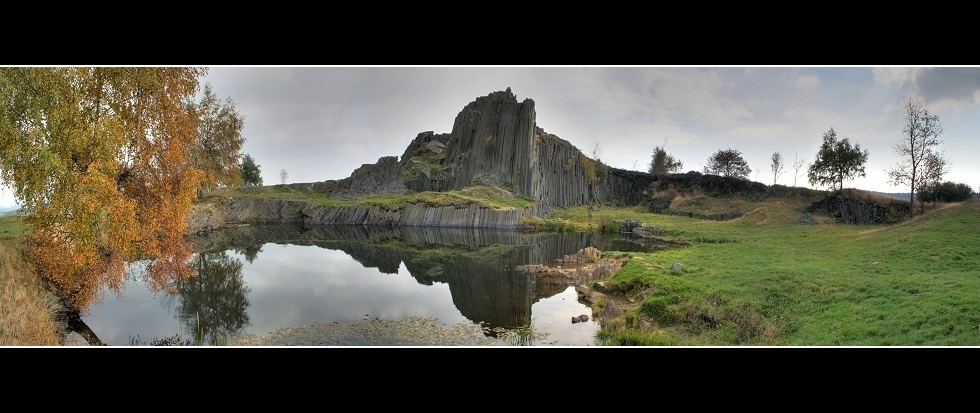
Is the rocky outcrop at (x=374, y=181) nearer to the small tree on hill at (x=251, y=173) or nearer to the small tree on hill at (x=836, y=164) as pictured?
the small tree on hill at (x=251, y=173)

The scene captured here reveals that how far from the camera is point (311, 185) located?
63.2 metres

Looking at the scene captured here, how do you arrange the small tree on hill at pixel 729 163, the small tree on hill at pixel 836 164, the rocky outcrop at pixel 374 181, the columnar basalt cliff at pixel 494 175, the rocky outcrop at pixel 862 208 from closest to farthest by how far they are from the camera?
the rocky outcrop at pixel 862 208 < the small tree on hill at pixel 836 164 < the columnar basalt cliff at pixel 494 175 < the small tree on hill at pixel 729 163 < the rocky outcrop at pixel 374 181

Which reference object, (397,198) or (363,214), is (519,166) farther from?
(363,214)

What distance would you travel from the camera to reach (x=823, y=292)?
11.7 meters

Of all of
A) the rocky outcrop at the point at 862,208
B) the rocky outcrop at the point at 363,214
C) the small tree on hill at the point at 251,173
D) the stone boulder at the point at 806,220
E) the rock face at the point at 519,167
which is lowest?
the rocky outcrop at the point at 363,214

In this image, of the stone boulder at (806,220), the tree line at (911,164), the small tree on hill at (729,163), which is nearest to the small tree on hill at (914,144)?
the tree line at (911,164)

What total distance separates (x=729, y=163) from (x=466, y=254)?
48830 mm

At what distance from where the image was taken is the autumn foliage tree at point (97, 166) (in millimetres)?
9078

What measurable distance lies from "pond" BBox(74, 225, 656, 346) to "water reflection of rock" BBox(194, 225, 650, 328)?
0.09 m

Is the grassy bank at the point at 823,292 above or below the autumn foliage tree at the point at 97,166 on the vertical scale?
below

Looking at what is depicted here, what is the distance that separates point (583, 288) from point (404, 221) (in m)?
37.4

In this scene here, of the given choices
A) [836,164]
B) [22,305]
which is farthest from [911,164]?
[22,305]

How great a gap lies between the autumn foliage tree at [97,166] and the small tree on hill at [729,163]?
202 ft

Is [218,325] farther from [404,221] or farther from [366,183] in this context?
[366,183]
